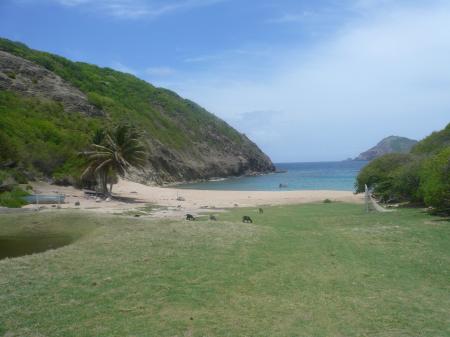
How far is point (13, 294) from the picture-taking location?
866 centimetres

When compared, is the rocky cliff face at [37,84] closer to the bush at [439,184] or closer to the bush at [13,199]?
the bush at [13,199]

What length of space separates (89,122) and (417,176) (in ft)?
164

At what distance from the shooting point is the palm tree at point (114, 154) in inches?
1505

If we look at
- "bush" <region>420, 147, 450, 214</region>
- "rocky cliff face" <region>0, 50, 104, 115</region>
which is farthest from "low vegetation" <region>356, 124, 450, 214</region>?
"rocky cliff face" <region>0, 50, 104, 115</region>

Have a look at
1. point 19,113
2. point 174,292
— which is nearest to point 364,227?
point 174,292

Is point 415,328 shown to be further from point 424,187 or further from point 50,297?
point 424,187

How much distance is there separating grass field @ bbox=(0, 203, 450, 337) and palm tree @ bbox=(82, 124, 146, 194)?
2306 centimetres

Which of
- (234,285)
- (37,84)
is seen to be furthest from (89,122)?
(234,285)

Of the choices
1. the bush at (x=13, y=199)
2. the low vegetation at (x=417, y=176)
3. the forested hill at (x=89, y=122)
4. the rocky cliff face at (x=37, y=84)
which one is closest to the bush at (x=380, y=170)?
the low vegetation at (x=417, y=176)

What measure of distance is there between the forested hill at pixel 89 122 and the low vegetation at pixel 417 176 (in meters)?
26.6

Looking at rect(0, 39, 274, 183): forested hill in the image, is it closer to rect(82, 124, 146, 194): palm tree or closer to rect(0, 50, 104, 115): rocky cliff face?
rect(0, 50, 104, 115): rocky cliff face

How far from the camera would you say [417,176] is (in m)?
25.8

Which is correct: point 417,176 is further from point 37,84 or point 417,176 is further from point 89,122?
point 37,84

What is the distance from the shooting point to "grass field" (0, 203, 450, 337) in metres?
7.13
